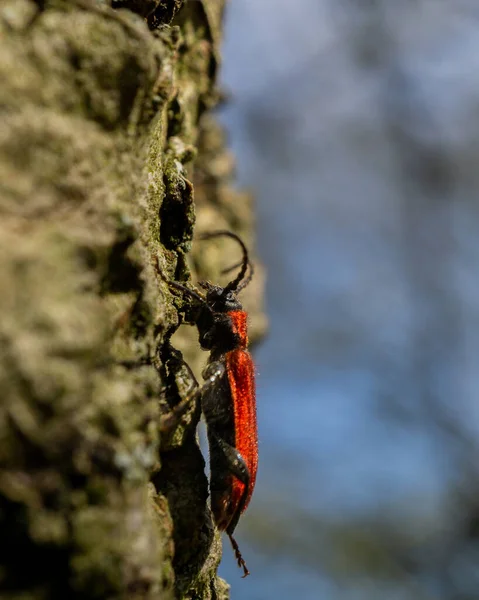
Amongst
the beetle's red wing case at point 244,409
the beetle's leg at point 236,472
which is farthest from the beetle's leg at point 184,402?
the beetle's leg at point 236,472

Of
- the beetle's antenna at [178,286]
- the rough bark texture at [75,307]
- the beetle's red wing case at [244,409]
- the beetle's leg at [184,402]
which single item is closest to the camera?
the rough bark texture at [75,307]

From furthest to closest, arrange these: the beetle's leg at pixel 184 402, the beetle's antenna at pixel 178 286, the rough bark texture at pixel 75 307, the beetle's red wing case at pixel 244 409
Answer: the beetle's red wing case at pixel 244 409 < the beetle's antenna at pixel 178 286 < the beetle's leg at pixel 184 402 < the rough bark texture at pixel 75 307

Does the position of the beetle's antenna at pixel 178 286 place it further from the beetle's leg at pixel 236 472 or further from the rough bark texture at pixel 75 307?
the beetle's leg at pixel 236 472

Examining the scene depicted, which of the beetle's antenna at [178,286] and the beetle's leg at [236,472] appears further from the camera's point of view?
the beetle's leg at [236,472]

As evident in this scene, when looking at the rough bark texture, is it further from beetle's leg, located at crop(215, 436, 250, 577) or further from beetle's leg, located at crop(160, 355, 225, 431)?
beetle's leg, located at crop(215, 436, 250, 577)

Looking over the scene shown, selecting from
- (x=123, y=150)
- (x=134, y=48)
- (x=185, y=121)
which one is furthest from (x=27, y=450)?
(x=185, y=121)

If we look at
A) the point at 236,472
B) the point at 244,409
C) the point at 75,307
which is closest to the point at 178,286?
the point at 244,409

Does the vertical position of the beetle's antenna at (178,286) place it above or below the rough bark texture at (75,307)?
above

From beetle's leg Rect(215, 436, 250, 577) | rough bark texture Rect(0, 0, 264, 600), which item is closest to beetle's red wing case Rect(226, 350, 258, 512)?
beetle's leg Rect(215, 436, 250, 577)

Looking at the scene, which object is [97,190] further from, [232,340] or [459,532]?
[459,532]

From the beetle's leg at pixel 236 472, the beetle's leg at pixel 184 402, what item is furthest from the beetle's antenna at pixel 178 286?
the beetle's leg at pixel 236 472

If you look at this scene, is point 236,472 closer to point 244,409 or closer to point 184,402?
point 244,409
